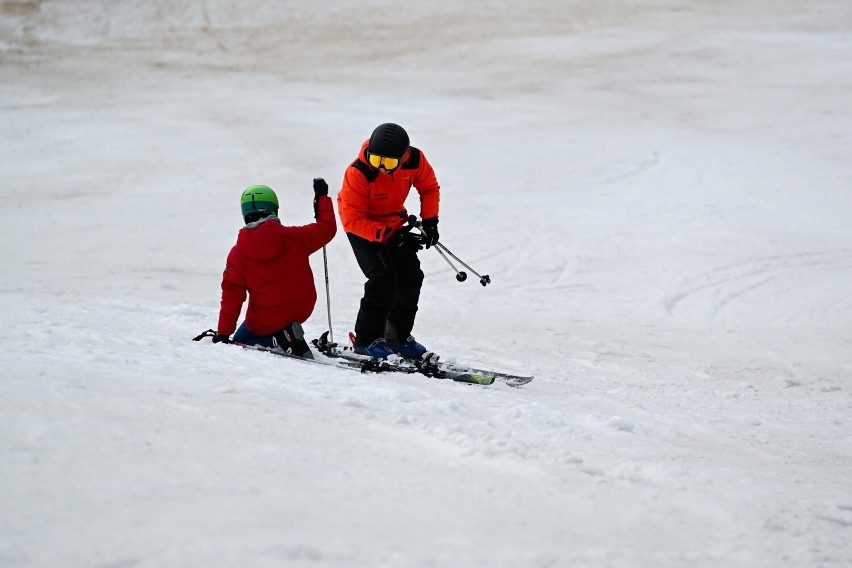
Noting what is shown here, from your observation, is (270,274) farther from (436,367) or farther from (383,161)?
(436,367)

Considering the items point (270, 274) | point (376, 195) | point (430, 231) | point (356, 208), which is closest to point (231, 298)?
point (270, 274)

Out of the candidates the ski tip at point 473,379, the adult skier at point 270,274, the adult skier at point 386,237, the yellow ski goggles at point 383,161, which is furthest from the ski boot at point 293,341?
the yellow ski goggles at point 383,161

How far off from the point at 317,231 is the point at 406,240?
2.17 feet

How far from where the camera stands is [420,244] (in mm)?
6637

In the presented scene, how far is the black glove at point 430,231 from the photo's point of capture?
6.56 m

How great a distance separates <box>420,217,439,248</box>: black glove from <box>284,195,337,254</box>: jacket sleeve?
2.23 feet

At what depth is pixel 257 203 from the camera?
6207mm

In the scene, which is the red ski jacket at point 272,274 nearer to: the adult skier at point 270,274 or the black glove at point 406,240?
the adult skier at point 270,274

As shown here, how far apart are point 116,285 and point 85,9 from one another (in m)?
21.5

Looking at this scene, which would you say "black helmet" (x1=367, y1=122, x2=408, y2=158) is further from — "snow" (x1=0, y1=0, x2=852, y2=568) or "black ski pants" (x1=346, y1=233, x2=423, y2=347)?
"snow" (x1=0, y1=0, x2=852, y2=568)

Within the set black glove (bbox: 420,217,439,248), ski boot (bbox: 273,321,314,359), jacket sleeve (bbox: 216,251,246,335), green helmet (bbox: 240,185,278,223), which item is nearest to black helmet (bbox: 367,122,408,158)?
black glove (bbox: 420,217,439,248)

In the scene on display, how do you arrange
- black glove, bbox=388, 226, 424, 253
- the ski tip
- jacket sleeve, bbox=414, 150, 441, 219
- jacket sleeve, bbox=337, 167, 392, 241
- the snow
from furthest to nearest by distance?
jacket sleeve, bbox=414, 150, 441, 219 < black glove, bbox=388, 226, 424, 253 < jacket sleeve, bbox=337, 167, 392, 241 < the ski tip < the snow

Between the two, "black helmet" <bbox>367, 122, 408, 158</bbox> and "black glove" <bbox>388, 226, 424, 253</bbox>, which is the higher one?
"black helmet" <bbox>367, 122, 408, 158</bbox>

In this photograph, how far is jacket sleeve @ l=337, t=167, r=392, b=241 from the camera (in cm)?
642
